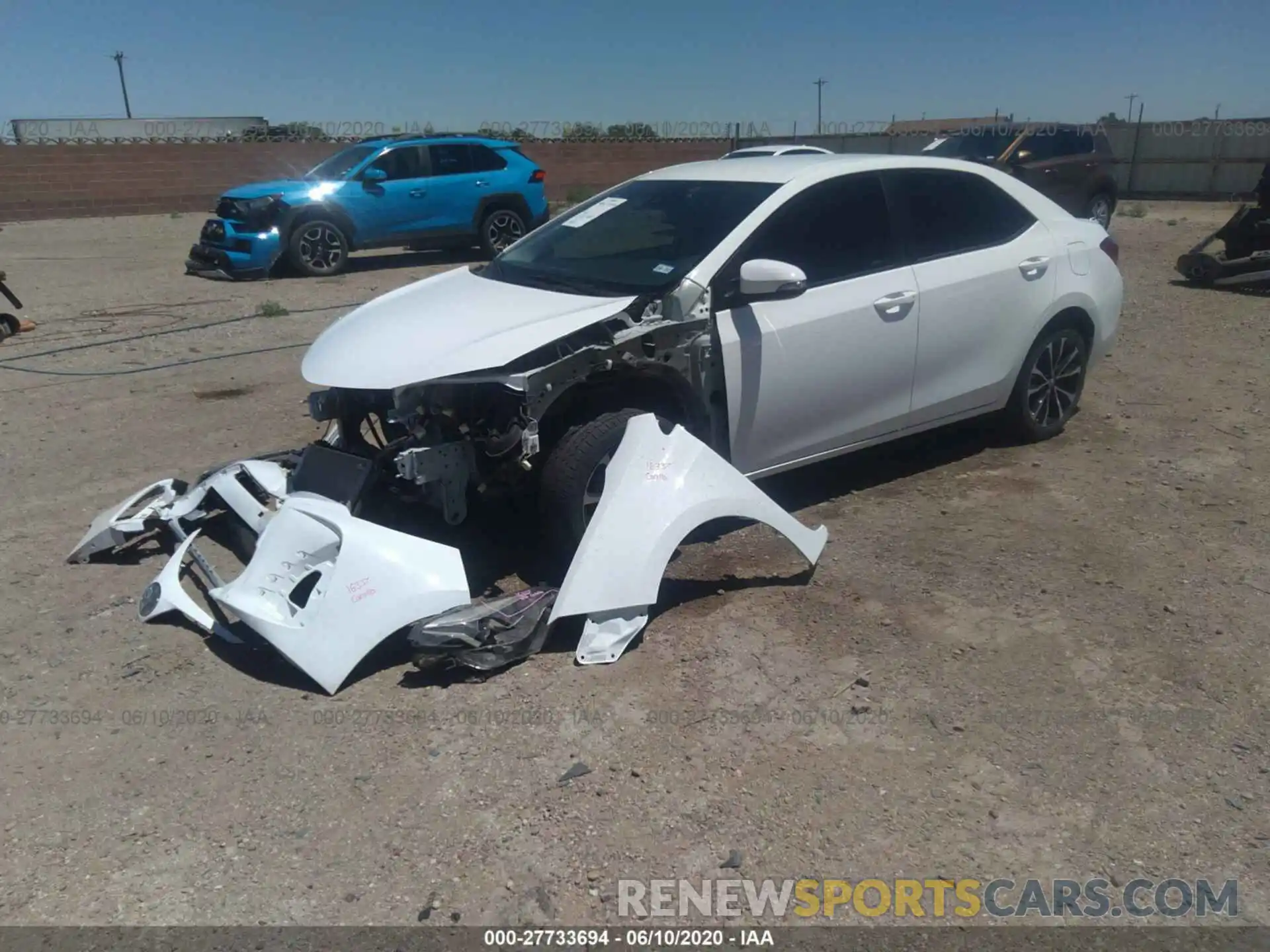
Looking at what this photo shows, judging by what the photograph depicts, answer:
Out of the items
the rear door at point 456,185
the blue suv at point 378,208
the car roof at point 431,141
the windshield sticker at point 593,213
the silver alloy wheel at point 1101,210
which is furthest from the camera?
the silver alloy wheel at point 1101,210

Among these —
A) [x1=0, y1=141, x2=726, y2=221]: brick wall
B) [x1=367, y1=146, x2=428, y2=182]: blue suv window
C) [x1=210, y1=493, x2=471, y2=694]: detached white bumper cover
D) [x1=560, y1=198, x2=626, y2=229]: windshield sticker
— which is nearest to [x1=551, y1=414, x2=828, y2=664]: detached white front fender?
[x1=210, y1=493, x2=471, y2=694]: detached white bumper cover

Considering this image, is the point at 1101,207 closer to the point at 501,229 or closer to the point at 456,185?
the point at 501,229

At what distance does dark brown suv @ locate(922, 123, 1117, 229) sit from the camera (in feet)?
48.5

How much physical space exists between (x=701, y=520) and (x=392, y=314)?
5.73ft

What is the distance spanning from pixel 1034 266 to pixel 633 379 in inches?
103

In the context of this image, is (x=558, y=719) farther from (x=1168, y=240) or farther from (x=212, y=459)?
(x=1168, y=240)

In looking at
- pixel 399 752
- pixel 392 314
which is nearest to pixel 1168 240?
pixel 392 314

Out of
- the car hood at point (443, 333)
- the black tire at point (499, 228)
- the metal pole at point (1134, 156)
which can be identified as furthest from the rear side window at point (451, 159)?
the metal pole at point (1134, 156)

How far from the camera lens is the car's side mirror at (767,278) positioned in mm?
4207

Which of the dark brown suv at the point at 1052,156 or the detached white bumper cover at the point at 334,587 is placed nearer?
the detached white bumper cover at the point at 334,587

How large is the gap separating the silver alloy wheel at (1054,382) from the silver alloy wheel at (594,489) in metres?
2.91

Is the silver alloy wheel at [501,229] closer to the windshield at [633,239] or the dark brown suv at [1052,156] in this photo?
the dark brown suv at [1052,156]

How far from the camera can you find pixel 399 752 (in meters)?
3.22

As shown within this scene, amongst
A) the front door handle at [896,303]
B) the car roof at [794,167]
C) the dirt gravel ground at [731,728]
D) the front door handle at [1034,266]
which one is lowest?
the dirt gravel ground at [731,728]
